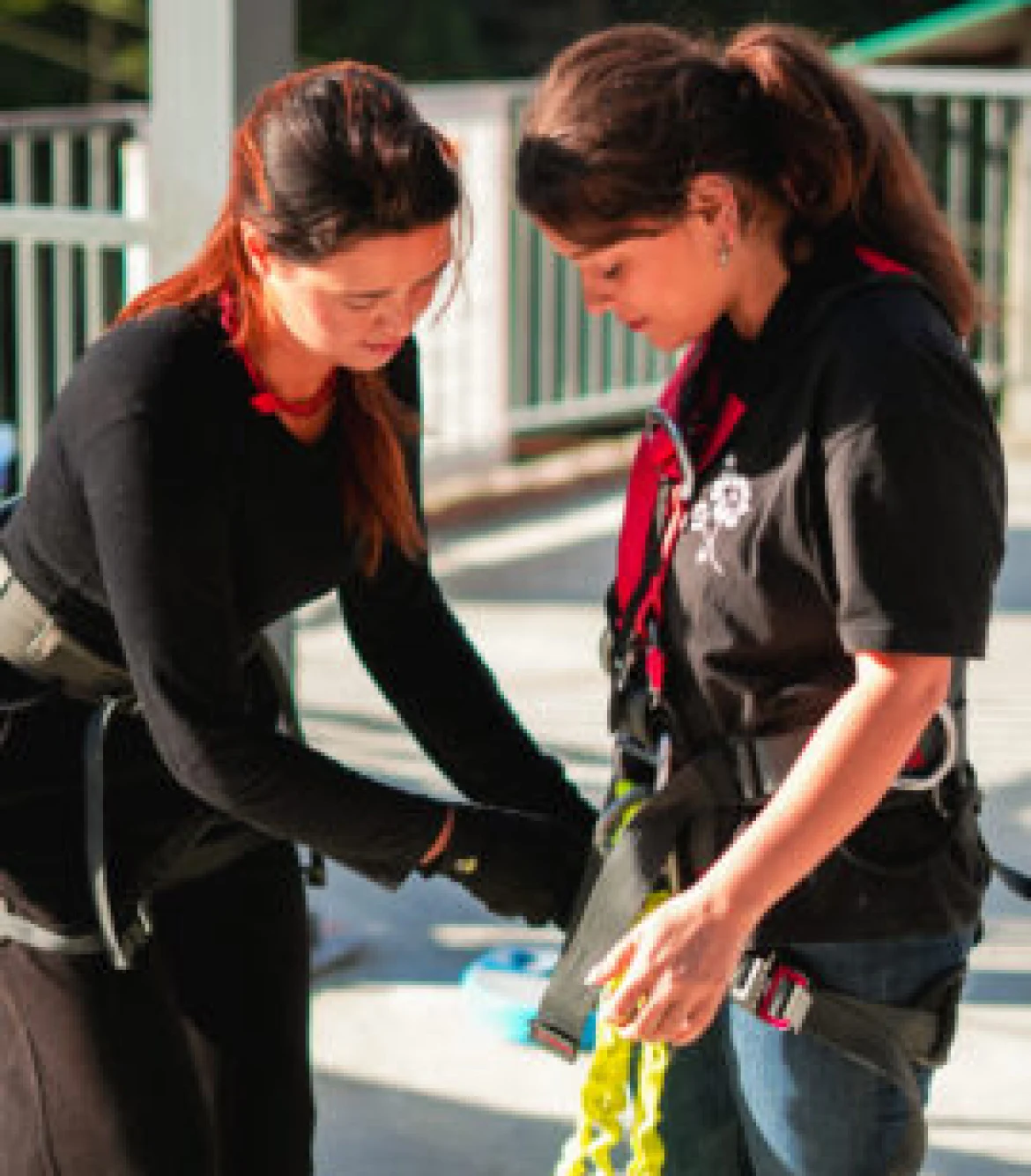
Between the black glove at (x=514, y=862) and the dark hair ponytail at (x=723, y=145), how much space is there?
2.06 ft

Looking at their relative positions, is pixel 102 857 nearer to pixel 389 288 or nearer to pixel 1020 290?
pixel 389 288

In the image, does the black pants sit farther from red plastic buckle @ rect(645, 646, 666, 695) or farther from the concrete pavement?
the concrete pavement

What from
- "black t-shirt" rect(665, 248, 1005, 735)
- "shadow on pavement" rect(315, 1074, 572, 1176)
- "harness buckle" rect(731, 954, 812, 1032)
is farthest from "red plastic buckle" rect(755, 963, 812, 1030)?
"shadow on pavement" rect(315, 1074, 572, 1176)

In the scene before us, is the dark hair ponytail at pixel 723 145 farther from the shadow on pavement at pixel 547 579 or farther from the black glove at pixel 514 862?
the shadow on pavement at pixel 547 579

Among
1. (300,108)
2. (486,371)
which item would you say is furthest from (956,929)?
(486,371)

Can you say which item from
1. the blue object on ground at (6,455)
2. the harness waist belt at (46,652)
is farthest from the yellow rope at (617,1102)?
the blue object on ground at (6,455)

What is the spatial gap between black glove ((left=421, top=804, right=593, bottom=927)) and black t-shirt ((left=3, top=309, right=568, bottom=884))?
4cm

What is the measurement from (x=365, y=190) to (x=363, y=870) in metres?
0.72

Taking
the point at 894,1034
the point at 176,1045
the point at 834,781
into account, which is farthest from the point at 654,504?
the point at 176,1045

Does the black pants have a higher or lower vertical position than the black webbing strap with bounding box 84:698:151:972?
lower

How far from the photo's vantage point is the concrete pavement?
3371 mm

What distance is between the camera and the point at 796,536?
1.95 metres

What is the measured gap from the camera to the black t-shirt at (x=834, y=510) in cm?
186

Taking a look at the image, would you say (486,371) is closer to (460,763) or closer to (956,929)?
(460,763)
